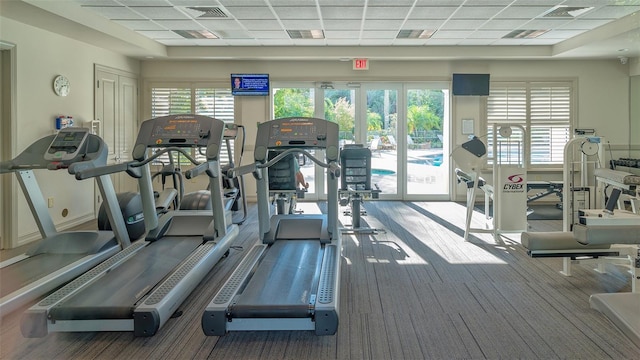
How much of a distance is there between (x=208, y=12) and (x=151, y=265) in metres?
3.57

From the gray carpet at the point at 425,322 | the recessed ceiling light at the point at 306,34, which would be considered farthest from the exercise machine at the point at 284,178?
the recessed ceiling light at the point at 306,34

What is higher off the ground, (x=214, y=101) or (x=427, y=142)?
(x=214, y=101)

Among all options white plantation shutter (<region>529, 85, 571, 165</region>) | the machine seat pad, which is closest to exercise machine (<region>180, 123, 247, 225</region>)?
the machine seat pad

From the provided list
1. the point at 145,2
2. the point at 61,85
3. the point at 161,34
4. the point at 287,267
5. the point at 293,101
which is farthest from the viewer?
the point at 293,101

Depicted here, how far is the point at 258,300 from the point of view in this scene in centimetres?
273

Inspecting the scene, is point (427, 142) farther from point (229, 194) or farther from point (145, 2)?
point (145, 2)

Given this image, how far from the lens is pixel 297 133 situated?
4.12m

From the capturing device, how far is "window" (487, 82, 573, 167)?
8.10 metres

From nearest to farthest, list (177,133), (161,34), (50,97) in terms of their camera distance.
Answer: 1. (177,133)
2. (50,97)
3. (161,34)

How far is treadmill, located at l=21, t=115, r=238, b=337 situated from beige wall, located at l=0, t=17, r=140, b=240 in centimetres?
215

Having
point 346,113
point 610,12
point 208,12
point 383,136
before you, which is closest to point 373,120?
point 383,136

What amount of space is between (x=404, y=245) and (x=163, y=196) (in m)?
3.17

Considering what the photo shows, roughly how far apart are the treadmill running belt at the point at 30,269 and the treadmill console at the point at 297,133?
6.97ft

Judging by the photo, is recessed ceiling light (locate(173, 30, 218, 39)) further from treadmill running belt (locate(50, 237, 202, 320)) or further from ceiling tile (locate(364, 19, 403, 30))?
treadmill running belt (locate(50, 237, 202, 320))
